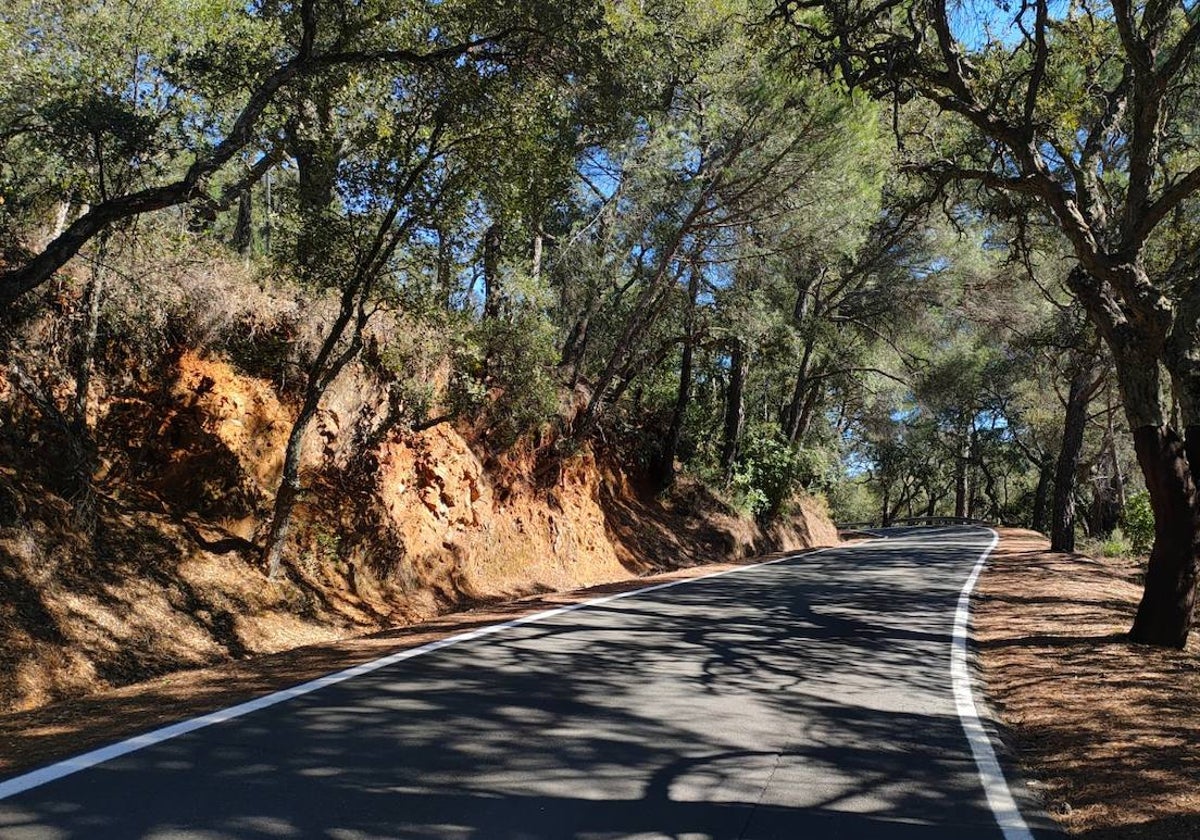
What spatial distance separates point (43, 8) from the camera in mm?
10586

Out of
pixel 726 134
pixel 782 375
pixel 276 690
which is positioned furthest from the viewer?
pixel 782 375

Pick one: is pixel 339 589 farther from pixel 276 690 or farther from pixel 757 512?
pixel 757 512

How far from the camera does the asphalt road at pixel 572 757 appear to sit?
12.6 feet

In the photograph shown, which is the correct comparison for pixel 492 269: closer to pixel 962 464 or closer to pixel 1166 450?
pixel 1166 450

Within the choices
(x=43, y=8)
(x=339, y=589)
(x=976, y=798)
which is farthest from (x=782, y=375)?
(x=976, y=798)

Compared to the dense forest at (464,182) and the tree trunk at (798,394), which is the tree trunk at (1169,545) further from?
the tree trunk at (798,394)

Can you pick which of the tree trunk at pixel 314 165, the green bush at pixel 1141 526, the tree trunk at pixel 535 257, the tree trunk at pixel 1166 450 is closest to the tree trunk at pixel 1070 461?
the green bush at pixel 1141 526

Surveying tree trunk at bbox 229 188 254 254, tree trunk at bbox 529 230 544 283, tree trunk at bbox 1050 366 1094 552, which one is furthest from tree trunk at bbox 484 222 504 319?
tree trunk at bbox 1050 366 1094 552

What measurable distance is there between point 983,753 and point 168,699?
5813 mm

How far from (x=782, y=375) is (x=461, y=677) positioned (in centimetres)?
2649

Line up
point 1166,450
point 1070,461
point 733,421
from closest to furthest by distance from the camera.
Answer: point 1166,450, point 1070,461, point 733,421

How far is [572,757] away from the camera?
478 centimetres

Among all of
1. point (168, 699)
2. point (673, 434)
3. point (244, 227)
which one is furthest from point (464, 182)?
point (673, 434)

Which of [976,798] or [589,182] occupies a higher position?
[589,182]
